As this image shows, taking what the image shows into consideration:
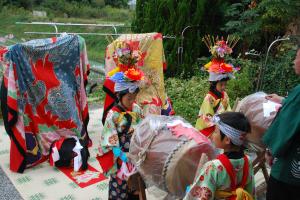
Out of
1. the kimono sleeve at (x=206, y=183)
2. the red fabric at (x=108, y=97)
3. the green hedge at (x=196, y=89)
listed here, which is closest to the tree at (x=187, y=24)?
the green hedge at (x=196, y=89)

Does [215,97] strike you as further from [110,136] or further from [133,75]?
[110,136]

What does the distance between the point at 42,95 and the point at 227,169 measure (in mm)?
3439

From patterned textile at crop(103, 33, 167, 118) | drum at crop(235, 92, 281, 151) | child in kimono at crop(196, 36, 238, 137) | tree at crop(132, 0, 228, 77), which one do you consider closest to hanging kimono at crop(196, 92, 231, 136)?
child in kimono at crop(196, 36, 238, 137)

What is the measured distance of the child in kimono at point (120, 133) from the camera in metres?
2.90

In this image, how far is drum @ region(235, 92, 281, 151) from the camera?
2.89 meters

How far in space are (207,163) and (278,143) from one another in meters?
0.48

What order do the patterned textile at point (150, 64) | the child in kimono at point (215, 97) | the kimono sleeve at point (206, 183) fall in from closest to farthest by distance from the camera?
the kimono sleeve at point (206, 183) < the child in kimono at point (215, 97) < the patterned textile at point (150, 64)

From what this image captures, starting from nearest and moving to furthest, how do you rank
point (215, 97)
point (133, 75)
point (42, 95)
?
point (133, 75)
point (215, 97)
point (42, 95)

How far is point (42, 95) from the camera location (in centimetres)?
492

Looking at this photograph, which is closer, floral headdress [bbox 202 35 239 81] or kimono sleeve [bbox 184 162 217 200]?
kimono sleeve [bbox 184 162 217 200]

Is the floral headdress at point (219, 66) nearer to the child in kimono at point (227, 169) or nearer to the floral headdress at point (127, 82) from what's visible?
the floral headdress at point (127, 82)

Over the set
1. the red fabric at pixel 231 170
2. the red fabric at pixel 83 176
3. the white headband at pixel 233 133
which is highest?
the white headband at pixel 233 133

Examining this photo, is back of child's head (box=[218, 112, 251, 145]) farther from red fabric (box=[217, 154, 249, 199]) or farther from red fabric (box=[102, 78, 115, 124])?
red fabric (box=[102, 78, 115, 124])

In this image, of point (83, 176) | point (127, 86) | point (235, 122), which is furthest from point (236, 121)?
point (83, 176)
